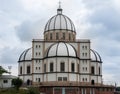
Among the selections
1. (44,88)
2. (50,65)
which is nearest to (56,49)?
(50,65)

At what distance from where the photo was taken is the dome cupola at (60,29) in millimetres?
95312

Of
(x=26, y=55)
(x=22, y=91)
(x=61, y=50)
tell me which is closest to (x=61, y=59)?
(x=61, y=50)

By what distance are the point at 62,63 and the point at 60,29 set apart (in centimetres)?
1207

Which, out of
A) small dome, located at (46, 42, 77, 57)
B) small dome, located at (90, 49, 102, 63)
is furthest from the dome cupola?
small dome, located at (90, 49, 102, 63)

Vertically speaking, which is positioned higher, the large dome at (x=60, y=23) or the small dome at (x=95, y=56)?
the large dome at (x=60, y=23)

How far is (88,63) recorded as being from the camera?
92500 millimetres

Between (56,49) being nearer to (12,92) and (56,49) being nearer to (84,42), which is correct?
(84,42)

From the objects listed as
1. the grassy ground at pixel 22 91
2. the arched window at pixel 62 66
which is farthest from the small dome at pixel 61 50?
the grassy ground at pixel 22 91

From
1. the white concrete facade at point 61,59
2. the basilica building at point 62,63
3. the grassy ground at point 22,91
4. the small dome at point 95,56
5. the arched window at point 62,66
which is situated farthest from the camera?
the small dome at point 95,56

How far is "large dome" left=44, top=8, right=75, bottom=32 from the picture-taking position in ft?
314

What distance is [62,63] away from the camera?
285ft

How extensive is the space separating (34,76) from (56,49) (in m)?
9.53

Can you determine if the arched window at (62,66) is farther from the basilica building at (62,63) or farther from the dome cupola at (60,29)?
the dome cupola at (60,29)

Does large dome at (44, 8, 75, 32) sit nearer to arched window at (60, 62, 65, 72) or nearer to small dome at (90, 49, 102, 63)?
small dome at (90, 49, 102, 63)
